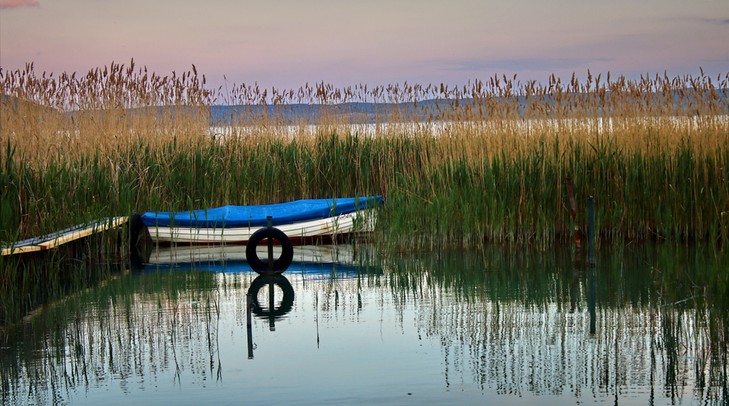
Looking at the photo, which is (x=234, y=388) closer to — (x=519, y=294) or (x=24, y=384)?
(x=24, y=384)

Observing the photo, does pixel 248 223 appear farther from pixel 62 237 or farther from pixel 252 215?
pixel 62 237

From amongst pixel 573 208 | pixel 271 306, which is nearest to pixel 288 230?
pixel 573 208

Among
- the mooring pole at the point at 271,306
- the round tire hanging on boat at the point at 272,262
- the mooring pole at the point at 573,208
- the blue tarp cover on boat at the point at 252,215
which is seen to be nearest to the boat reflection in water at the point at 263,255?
the mooring pole at the point at 271,306

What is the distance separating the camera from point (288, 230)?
11.3 metres

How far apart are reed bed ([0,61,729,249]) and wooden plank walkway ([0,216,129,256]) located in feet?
0.77

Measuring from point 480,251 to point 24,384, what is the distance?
19.2 feet

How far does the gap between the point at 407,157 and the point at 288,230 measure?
334 centimetres

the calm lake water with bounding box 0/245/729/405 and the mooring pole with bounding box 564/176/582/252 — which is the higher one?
the mooring pole with bounding box 564/176/582/252

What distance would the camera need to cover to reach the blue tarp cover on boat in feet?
36.9

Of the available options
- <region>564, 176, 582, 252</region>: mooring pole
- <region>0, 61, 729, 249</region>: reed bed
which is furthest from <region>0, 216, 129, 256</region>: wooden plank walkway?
<region>564, 176, 582, 252</region>: mooring pole

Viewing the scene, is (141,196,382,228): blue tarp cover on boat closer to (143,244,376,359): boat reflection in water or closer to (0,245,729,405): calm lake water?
(143,244,376,359): boat reflection in water

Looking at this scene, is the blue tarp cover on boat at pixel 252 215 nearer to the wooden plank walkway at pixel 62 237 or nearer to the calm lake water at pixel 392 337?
the wooden plank walkway at pixel 62 237

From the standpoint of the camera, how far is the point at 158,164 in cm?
1243

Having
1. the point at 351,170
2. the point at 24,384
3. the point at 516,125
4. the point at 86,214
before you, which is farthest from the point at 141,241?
the point at 24,384
